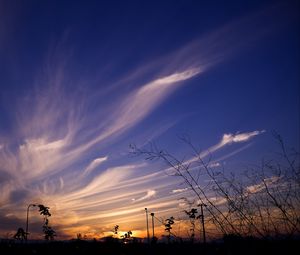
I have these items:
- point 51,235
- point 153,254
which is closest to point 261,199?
point 153,254

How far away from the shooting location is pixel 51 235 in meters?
31.7

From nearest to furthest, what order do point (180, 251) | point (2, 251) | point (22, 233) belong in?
point (180, 251)
point (2, 251)
point (22, 233)

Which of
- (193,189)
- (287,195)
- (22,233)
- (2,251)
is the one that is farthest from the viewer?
(22,233)

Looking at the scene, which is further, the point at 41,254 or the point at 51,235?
the point at 51,235

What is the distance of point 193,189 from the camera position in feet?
19.5

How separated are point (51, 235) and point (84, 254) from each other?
24.5 m

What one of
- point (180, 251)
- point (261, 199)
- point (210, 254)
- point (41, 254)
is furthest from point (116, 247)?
point (261, 199)

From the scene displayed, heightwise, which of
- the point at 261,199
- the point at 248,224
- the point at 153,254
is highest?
the point at 261,199

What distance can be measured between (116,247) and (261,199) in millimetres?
6263

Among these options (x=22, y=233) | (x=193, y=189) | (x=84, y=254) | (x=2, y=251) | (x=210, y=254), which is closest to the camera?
(x=193, y=189)

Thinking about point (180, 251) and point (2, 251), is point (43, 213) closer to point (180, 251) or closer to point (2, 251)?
point (2, 251)

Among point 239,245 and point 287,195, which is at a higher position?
point 287,195

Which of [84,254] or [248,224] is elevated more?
[248,224]

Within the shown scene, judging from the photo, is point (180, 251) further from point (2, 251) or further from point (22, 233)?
point (22, 233)
